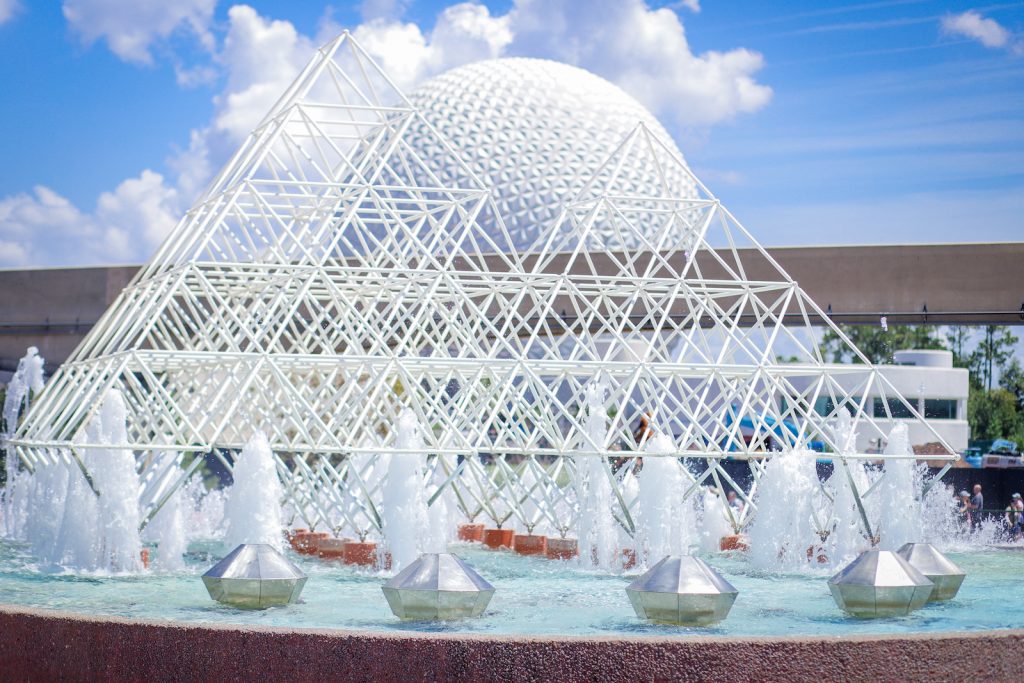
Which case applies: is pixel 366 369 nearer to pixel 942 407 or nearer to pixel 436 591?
pixel 436 591

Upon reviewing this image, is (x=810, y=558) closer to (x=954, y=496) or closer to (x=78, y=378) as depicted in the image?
(x=954, y=496)

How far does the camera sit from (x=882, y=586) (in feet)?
48.8

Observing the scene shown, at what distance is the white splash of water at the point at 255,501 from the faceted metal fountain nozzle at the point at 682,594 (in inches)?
353

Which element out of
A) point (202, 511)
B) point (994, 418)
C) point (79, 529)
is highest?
point (994, 418)

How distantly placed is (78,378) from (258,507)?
504cm

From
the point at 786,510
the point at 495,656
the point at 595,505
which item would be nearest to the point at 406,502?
the point at 595,505

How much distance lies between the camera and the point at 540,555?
81.9ft

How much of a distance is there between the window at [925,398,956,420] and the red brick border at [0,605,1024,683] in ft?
160

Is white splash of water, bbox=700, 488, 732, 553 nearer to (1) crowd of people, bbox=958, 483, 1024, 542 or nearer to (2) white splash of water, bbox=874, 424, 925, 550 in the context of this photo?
(2) white splash of water, bbox=874, 424, 925, 550

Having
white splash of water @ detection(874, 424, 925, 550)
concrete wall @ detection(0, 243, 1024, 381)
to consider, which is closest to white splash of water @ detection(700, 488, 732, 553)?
white splash of water @ detection(874, 424, 925, 550)

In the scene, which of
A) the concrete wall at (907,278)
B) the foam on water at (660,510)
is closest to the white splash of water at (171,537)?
the foam on water at (660,510)

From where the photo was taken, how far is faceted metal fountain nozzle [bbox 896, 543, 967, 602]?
1686 cm

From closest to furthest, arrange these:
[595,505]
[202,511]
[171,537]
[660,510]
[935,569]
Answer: [935,569], [171,537], [660,510], [595,505], [202,511]

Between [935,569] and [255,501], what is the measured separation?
35.1 feet
